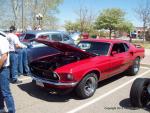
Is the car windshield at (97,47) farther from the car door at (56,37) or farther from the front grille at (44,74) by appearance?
the car door at (56,37)

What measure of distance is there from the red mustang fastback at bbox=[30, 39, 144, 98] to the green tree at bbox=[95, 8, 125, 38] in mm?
38362

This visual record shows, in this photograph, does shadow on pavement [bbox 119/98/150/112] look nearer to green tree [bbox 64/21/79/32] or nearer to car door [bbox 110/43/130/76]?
car door [bbox 110/43/130/76]

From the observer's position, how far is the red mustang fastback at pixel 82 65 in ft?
20.7

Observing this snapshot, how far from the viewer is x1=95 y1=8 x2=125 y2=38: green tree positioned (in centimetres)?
4697

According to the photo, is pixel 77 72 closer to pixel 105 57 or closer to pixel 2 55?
pixel 105 57

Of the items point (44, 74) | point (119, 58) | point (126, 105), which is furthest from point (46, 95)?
point (119, 58)

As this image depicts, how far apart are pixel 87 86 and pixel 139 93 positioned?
57.6 inches

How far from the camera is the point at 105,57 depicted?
295 inches

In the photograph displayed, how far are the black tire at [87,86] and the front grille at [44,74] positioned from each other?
23.8 inches

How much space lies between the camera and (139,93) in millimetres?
5824

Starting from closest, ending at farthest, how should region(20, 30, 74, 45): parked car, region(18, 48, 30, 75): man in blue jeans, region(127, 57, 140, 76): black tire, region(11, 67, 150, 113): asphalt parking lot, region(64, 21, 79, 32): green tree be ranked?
region(11, 67, 150, 113): asphalt parking lot → region(18, 48, 30, 75): man in blue jeans → region(127, 57, 140, 76): black tire → region(20, 30, 74, 45): parked car → region(64, 21, 79, 32): green tree

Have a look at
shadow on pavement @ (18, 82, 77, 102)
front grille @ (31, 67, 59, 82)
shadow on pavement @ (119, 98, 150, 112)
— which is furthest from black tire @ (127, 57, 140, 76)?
front grille @ (31, 67, 59, 82)

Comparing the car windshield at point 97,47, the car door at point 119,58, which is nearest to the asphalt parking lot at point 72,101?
the car door at point 119,58

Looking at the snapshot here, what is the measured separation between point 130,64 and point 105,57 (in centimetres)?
198
